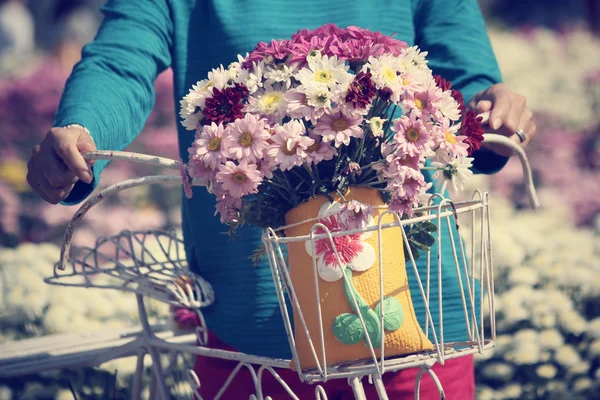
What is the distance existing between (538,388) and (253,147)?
68.6 inches

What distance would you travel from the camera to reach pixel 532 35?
7.60m

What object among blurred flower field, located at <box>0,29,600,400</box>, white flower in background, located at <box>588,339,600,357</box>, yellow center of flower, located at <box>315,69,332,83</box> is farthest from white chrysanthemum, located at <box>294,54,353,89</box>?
white flower in background, located at <box>588,339,600,357</box>

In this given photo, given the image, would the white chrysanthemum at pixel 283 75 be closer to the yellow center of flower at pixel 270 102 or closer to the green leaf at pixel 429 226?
the yellow center of flower at pixel 270 102


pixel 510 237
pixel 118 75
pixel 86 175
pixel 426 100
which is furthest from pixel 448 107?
pixel 510 237

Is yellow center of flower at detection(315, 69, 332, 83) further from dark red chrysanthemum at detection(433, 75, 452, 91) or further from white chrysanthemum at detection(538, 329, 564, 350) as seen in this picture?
white chrysanthemum at detection(538, 329, 564, 350)

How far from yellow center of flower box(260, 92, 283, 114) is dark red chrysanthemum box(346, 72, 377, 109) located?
106 millimetres

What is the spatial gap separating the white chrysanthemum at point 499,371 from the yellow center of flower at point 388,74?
1.59m

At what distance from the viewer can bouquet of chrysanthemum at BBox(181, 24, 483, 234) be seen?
1.09m

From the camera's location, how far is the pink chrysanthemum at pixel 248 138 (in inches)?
42.9

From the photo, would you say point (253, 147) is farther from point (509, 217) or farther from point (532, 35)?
point (532, 35)

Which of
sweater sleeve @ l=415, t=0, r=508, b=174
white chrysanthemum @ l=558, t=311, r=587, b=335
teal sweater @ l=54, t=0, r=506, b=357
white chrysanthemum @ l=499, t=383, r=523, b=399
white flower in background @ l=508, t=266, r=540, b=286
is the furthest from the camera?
white flower in background @ l=508, t=266, r=540, b=286

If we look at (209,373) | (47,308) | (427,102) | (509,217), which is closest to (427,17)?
(427,102)

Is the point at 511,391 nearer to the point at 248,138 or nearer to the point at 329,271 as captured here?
the point at 329,271

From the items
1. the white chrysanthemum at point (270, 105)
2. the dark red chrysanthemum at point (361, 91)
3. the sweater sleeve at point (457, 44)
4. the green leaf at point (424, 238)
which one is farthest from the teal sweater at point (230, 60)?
the dark red chrysanthemum at point (361, 91)
